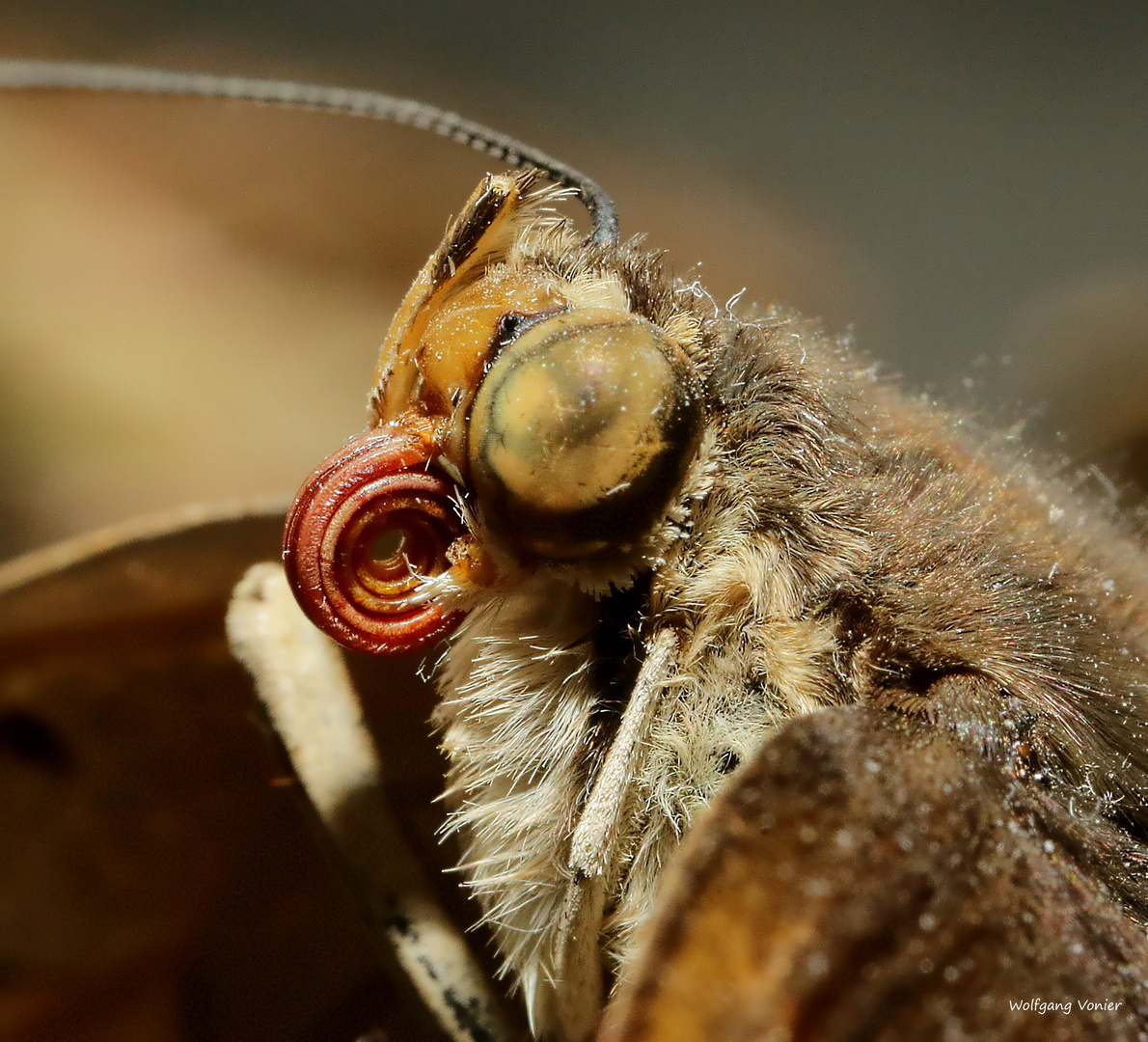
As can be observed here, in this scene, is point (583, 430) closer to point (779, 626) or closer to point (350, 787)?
point (779, 626)

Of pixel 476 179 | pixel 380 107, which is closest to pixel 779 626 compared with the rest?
pixel 380 107

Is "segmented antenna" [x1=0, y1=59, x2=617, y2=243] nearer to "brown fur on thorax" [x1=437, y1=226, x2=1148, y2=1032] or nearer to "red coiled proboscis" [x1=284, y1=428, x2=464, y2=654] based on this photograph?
"brown fur on thorax" [x1=437, y1=226, x2=1148, y2=1032]

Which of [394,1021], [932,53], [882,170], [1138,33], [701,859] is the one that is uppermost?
[1138,33]

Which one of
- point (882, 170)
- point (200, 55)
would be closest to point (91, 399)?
point (200, 55)

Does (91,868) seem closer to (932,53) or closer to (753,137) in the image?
(753,137)

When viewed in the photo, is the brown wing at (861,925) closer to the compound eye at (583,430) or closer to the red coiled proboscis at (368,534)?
the compound eye at (583,430)

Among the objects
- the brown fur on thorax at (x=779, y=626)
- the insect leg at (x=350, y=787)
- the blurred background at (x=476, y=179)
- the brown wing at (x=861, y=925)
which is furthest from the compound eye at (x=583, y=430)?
the blurred background at (x=476, y=179)
